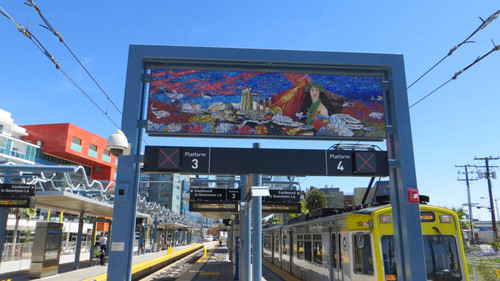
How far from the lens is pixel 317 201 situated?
1895 inches

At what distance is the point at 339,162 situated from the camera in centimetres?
714

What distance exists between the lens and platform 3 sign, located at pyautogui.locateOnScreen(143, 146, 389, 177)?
700 centimetres

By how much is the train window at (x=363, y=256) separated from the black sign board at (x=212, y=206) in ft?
22.3

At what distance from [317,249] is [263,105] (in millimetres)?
6833

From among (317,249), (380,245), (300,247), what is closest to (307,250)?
(300,247)

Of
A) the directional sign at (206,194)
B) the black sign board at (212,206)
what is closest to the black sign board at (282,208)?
the black sign board at (212,206)

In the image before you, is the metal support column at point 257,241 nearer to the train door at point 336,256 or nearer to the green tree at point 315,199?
the train door at point 336,256

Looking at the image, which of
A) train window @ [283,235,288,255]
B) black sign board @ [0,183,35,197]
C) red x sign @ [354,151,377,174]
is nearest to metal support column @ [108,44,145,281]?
red x sign @ [354,151,377,174]

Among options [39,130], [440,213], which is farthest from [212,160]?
[39,130]

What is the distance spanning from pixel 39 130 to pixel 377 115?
4956 cm

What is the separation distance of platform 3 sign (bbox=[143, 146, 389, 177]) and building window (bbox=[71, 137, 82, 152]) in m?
44.8

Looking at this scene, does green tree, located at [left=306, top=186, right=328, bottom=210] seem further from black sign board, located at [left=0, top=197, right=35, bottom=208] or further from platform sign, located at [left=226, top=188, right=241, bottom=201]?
black sign board, located at [left=0, top=197, right=35, bottom=208]

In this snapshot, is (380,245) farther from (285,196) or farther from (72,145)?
(72,145)

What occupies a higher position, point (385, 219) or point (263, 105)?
point (263, 105)
